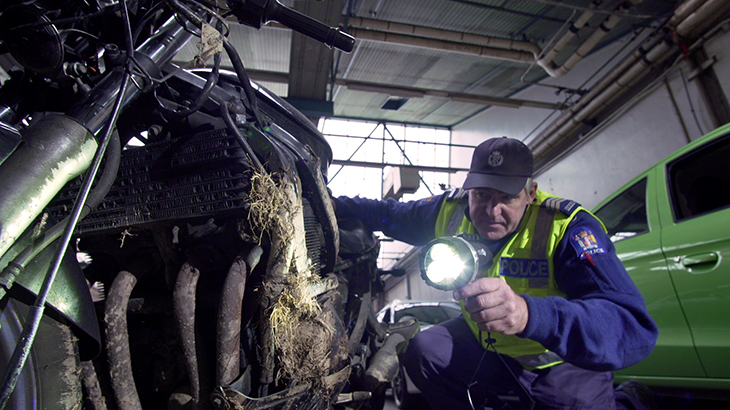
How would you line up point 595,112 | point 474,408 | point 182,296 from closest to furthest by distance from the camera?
point 182,296
point 474,408
point 595,112

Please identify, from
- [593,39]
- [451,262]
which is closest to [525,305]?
[451,262]

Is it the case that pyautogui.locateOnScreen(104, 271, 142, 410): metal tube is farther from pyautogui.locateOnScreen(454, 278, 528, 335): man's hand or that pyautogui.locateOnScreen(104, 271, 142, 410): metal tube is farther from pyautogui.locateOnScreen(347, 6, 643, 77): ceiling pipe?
pyautogui.locateOnScreen(347, 6, 643, 77): ceiling pipe

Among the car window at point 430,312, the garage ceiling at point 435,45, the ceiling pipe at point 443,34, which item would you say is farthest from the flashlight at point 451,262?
the car window at point 430,312

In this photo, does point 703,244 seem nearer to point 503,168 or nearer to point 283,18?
point 503,168

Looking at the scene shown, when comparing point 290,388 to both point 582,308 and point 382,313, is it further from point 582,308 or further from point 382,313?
point 382,313

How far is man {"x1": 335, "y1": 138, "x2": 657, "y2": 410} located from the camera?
1062 mm

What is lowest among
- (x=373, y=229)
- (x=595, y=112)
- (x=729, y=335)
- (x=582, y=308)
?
(x=729, y=335)

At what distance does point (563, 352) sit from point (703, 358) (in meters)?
1.27

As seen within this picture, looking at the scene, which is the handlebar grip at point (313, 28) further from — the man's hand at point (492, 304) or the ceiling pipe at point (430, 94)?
the ceiling pipe at point (430, 94)

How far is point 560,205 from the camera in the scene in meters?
1.49

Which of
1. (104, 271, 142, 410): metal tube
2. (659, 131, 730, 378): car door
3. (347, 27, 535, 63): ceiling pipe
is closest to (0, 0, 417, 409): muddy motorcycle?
(104, 271, 142, 410): metal tube

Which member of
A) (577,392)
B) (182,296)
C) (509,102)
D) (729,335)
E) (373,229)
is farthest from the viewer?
(509,102)

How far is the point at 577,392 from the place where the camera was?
1.42m

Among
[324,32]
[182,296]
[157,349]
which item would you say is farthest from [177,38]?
[157,349]
